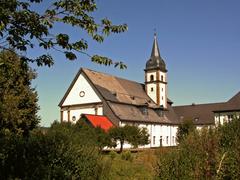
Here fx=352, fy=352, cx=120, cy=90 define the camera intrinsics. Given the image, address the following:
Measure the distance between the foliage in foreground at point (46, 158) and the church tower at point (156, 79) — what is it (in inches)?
2381

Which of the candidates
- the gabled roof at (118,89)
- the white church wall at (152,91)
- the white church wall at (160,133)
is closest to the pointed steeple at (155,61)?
the white church wall at (152,91)

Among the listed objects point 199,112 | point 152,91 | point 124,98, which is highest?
point 152,91

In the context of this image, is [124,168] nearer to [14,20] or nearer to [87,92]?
[14,20]

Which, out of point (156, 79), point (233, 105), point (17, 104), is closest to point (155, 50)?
point (156, 79)

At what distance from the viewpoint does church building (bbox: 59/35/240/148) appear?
56.4m

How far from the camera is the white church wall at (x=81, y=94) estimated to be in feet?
187

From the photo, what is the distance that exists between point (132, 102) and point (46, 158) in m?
51.7

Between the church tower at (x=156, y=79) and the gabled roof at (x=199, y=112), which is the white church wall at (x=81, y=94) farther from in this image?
the gabled roof at (x=199, y=112)

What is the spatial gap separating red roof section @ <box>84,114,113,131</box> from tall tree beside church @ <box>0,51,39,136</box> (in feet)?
79.9

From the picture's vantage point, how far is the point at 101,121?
172ft

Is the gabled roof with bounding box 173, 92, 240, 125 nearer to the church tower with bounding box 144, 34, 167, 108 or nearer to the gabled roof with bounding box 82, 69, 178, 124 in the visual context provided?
the church tower with bounding box 144, 34, 167, 108

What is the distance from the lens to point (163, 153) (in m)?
13.3

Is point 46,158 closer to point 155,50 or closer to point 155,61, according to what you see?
point 155,61

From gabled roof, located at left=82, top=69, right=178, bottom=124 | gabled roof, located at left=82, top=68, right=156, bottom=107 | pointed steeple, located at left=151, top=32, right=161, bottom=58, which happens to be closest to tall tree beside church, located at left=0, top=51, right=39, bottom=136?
gabled roof, located at left=82, top=69, right=178, bottom=124
